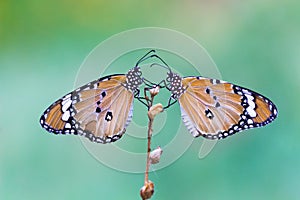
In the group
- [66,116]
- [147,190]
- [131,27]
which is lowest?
[147,190]

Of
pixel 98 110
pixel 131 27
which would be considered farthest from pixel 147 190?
pixel 131 27

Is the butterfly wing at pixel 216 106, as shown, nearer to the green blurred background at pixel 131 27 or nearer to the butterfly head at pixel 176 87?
the butterfly head at pixel 176 87

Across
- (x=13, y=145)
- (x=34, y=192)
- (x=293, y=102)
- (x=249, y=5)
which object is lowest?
(x=34, y=192)

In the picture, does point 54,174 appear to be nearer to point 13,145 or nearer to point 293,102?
point 13,145

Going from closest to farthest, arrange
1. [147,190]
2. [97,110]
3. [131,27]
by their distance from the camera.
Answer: [147,190] < [97,110] < [131,27]

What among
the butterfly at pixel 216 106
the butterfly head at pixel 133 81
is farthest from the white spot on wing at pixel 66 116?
the butterfly at pixel 216 106

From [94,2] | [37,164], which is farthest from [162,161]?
[94,2]

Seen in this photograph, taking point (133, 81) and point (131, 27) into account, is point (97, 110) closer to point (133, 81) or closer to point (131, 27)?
point (133, 81)
